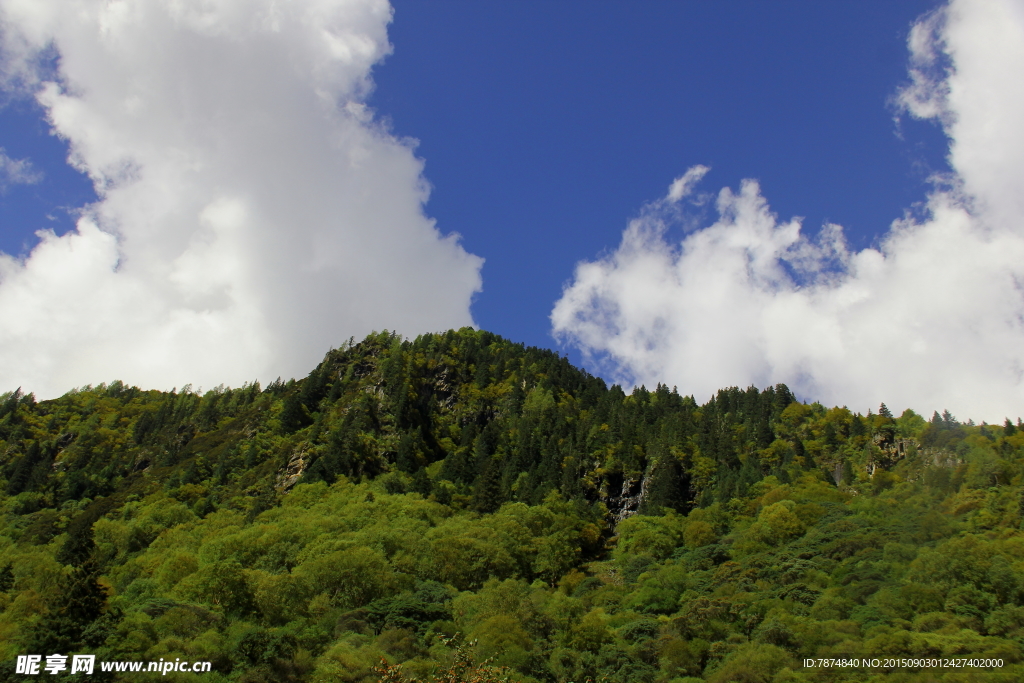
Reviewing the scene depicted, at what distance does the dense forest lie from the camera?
55.6 m

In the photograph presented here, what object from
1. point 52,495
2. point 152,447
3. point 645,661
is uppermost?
point 152,447

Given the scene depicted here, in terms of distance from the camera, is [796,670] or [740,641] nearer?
[796,670]

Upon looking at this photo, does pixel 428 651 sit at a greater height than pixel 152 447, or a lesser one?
lesser

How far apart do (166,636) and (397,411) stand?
114 meters

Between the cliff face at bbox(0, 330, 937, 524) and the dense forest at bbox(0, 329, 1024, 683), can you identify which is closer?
the dense forest at bbox(0, 329, 1024, 683)

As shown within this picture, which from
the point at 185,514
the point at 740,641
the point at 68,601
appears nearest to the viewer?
the point at 68,601

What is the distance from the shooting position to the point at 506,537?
10031cm

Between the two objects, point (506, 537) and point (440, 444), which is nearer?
point (506, 537)

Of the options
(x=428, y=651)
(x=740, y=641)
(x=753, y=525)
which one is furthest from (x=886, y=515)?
(x=428, y=651)

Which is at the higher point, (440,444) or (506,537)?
(440,444)

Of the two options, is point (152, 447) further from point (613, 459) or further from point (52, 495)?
point (613, 459)

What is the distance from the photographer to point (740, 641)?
64.4m

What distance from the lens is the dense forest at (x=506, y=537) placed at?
55.6 metres

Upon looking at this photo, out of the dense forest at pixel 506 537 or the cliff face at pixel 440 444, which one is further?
the cliff face at pixel 440 444
